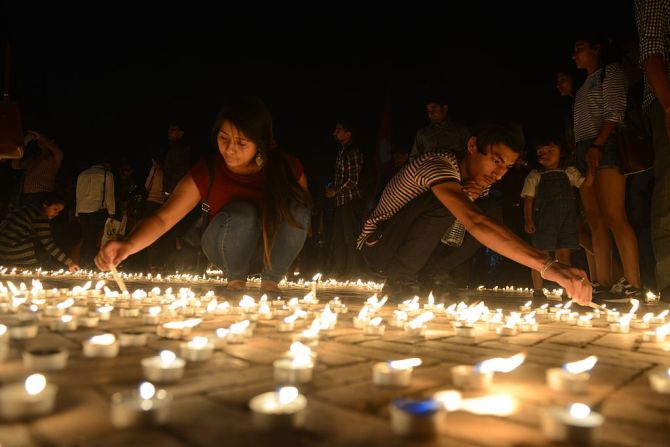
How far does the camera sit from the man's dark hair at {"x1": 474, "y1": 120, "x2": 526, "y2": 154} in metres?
3.62

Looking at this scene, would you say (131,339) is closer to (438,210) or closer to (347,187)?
(438,210)

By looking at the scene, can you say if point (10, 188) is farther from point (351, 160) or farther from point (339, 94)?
point (339, 94)

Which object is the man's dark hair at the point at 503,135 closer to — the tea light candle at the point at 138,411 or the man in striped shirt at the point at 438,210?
the man in striped shirt at the point at 438,210

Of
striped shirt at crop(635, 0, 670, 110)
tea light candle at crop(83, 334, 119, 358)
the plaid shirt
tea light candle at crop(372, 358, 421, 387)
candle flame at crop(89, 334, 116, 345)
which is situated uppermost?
striped shirt at crop(635, 0, 670, 110)

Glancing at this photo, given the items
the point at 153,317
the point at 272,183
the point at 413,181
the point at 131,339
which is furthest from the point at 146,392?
the point at 413,181

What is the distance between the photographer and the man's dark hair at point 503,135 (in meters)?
3.62

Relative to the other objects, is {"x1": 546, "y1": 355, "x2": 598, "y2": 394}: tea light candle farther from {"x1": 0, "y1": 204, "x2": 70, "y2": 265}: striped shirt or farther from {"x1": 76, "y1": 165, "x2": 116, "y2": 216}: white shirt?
{"x1": 76, "y1": 165, "x2": 116, "y2": 216}: white shirt

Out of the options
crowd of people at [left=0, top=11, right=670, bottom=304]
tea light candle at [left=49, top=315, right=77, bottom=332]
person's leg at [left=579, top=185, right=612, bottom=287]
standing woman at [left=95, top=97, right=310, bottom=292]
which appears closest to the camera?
tea light candle at [left=49, top=315, right=77, bottom=332]

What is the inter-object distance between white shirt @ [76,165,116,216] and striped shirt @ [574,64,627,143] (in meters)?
7.50

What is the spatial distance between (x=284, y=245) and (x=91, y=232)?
604cm

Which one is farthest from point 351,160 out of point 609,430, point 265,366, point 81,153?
point 81,153

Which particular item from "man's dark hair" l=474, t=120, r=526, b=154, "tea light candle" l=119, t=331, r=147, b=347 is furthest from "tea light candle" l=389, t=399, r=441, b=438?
"man's dark hair" l=474, t=120, r=526, b=154

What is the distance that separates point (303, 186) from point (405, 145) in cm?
1166

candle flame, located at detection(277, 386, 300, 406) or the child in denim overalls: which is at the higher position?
the child in denim overalls
